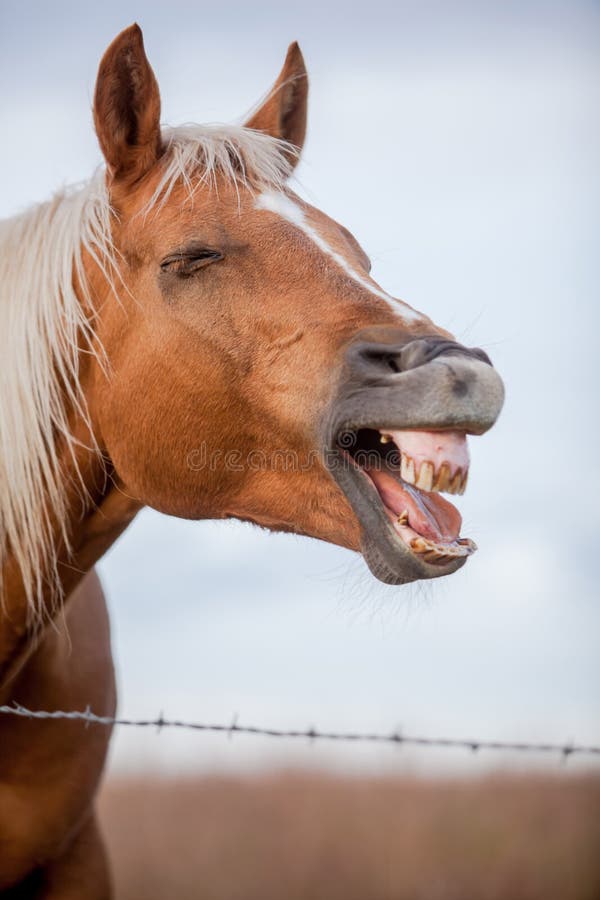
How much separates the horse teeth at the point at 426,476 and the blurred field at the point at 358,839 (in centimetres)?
597

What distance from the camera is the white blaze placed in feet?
9.45

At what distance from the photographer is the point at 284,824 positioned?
931cm

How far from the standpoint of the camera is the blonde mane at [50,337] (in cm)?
324

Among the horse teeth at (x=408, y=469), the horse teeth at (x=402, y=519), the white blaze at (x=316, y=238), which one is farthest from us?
the white blaze at (x=316, y=238)

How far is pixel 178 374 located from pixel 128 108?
3.32ft

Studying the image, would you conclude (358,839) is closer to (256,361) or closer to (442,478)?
(256,361)

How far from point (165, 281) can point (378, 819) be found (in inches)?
297

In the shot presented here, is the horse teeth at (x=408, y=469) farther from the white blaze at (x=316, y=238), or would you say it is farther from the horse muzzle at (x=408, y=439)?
the white blaze at (x=316, y=238)

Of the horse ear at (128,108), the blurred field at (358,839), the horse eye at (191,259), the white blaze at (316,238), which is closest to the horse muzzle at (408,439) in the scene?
the white blaze at (316,238)

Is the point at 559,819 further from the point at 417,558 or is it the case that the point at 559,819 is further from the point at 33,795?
the point at 417,558

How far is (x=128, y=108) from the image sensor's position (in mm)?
3297

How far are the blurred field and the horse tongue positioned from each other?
5661 millimetres

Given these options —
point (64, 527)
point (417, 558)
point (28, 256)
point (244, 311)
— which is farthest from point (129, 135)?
point (417, 558)

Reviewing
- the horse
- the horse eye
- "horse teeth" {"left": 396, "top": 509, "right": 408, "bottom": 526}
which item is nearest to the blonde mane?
the horse
